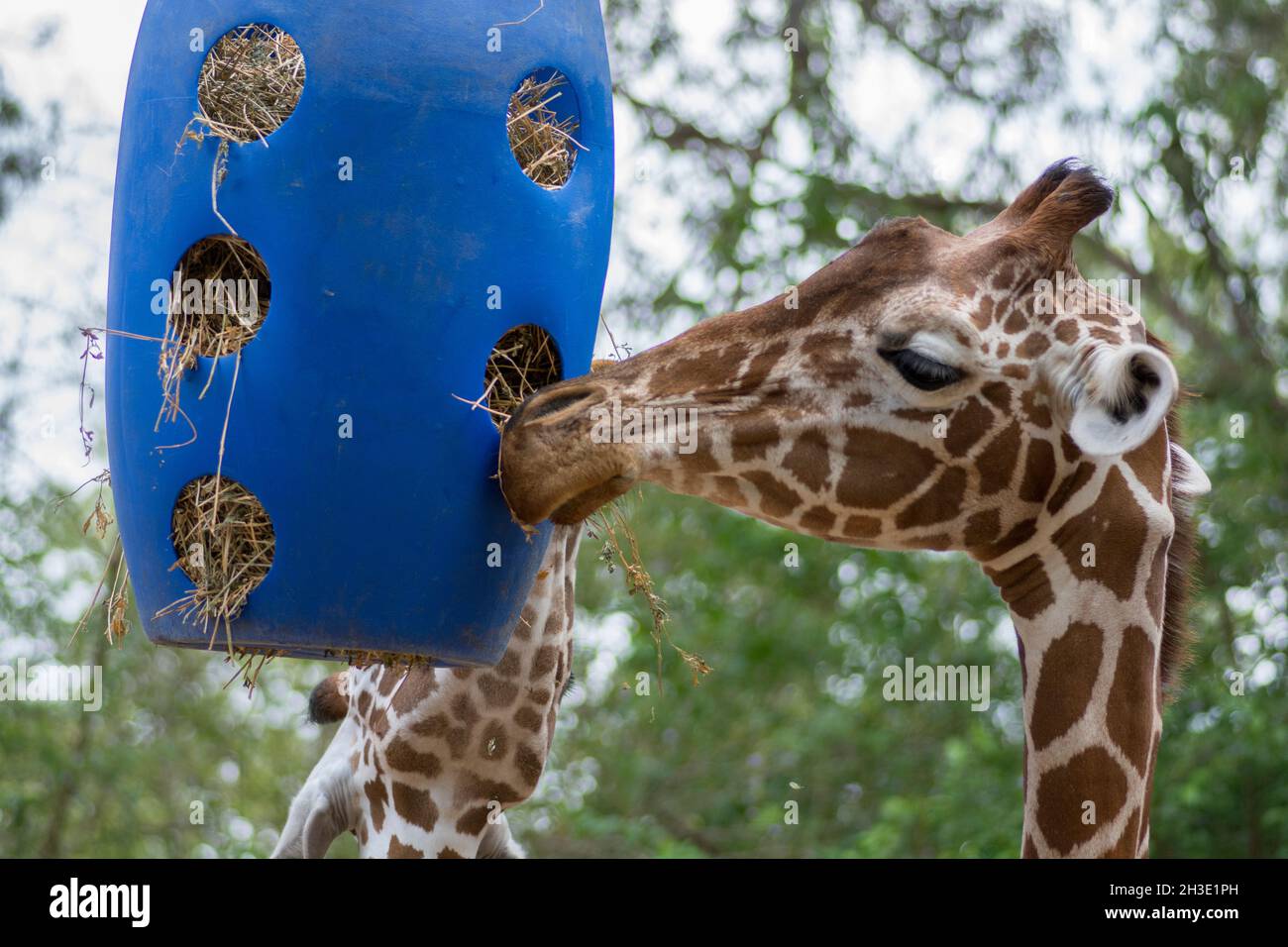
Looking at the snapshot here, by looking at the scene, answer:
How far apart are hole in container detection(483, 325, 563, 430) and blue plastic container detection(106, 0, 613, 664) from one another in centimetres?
10

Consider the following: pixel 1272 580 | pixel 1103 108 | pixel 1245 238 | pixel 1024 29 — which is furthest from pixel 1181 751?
pixel 1024 29

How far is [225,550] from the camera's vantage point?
9.95ft

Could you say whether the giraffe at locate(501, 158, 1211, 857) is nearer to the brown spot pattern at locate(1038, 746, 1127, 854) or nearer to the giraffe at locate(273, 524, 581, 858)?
the brown spot pattern at locate(1038, 746, 1127, 854)

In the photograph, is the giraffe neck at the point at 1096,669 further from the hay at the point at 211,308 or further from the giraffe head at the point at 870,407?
the hay at the point at 211,308

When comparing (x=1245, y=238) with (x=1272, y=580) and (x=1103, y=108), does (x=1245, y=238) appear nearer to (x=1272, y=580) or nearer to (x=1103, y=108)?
(x=1103, y=108)

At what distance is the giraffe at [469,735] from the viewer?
13.4 ft

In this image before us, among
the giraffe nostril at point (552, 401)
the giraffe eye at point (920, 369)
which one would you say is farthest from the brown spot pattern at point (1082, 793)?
the giraffe nostril at point (552, 401)

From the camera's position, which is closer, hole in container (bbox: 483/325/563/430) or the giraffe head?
the giraffe head

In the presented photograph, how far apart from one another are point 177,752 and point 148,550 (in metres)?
10.2

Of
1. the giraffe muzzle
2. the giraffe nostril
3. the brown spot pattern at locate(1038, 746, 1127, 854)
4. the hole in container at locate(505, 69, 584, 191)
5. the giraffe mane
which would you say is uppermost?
the hole in container at locate(505, 69, 584, 191)
